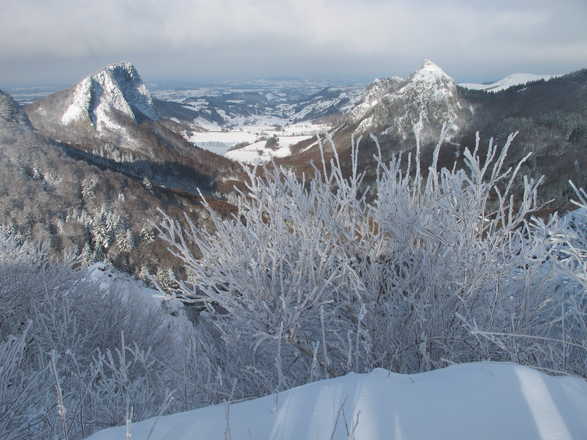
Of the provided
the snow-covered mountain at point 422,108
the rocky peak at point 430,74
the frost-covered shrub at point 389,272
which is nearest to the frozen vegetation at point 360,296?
the frost-covered shrub at point 389,272

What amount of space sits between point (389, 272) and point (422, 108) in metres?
142

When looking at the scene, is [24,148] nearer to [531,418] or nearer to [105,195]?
[105,195]

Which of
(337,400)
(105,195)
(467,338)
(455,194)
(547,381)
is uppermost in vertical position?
(455,194)

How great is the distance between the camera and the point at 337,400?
2070 mm

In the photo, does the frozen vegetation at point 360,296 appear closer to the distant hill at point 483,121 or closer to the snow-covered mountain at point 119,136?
the distant hill at point 483,121

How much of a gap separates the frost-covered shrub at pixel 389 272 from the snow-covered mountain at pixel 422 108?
11910cm

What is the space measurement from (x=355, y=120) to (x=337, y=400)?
550ft

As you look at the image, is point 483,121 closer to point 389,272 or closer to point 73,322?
point 73,322

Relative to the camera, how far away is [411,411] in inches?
75.0

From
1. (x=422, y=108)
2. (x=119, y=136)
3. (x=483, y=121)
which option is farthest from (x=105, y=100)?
(x=483, y=121)

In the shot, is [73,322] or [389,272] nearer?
[389,272]

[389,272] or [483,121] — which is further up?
[389,272]

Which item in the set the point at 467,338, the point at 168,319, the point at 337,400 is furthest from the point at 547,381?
the point at 168,319

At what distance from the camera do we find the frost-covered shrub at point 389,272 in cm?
Answer: 338
